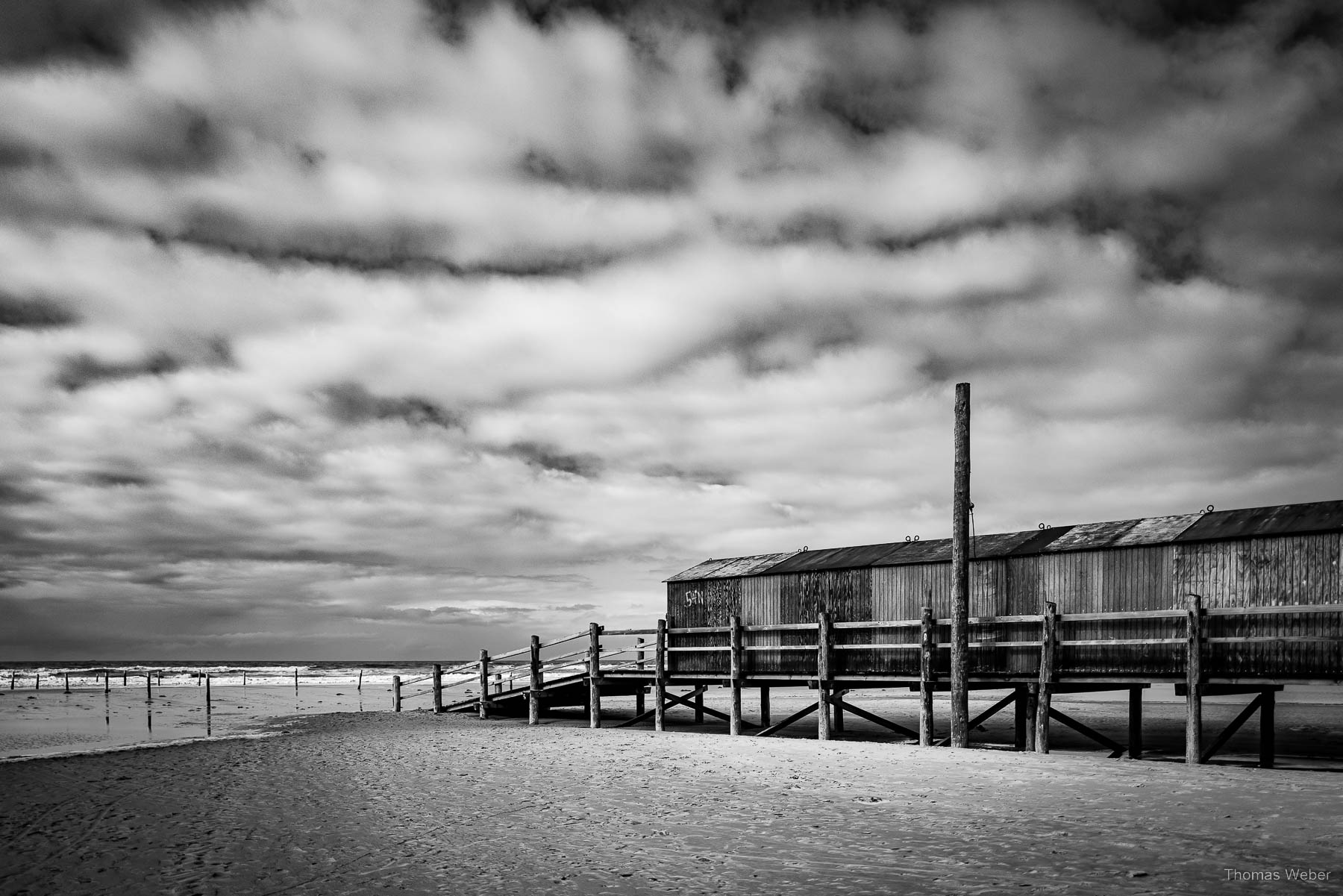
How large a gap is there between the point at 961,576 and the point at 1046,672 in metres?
2.43

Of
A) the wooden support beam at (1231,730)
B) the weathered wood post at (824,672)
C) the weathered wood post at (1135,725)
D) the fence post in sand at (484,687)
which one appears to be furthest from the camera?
the fence post in sand at (484,687)

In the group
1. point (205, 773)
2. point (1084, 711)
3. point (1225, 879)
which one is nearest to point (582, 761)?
point (205, 773)

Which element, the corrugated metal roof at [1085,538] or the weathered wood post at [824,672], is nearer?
the corrugated metal roof at [1085,538]

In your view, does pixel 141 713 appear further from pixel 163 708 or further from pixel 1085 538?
pixel 1085 538

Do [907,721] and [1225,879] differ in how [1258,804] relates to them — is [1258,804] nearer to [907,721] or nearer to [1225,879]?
[1225,879]

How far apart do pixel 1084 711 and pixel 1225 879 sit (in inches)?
1405

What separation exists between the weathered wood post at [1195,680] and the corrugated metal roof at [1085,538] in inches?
79.2

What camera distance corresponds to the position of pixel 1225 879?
8047 millimetres

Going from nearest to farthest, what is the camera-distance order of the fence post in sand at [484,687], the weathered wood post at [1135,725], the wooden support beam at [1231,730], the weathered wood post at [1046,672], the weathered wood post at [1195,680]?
the weathered wood post at [1195,680]
the wooden support beam at [1231,730]
the weathered wood post at [1046,672]
the weathered wood post at [1135,725]
the fence post in sand at [484,687]

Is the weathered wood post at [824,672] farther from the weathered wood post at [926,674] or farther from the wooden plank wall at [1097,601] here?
the weathered wood post at [926,674]

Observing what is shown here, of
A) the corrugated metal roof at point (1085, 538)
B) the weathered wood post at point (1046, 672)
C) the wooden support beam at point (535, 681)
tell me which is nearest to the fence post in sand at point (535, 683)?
the wooden support beam at point (535, 681)

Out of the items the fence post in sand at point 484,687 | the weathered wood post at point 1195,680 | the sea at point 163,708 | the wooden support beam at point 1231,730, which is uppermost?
the weathered wood post at point 1195,680

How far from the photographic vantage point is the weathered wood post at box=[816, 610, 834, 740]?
69.9 ft

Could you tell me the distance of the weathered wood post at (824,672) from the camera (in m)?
21.3
